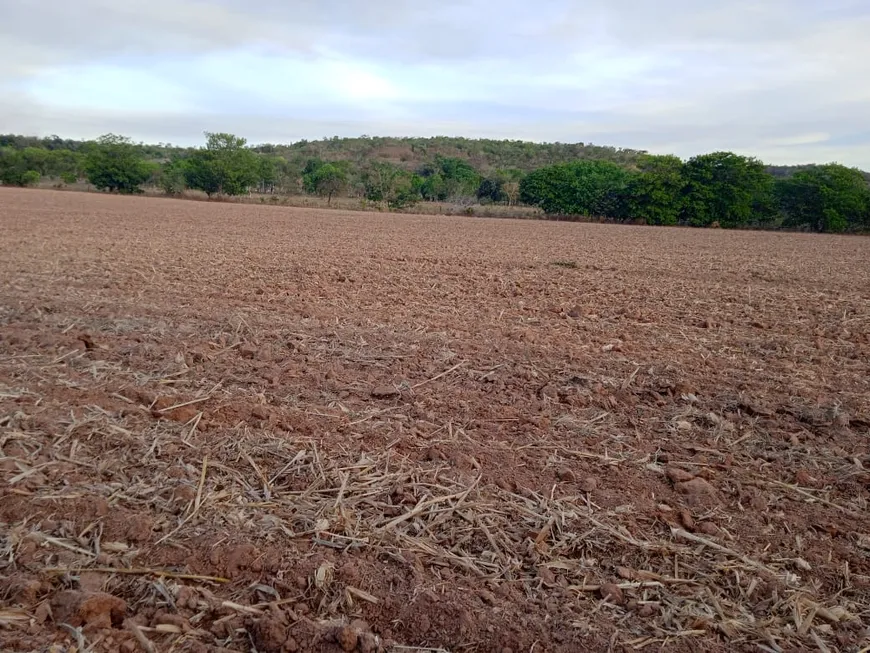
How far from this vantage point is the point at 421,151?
140250 millimetres

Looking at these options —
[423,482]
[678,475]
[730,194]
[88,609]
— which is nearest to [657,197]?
[730,194]

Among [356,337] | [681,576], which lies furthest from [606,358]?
[681,576]

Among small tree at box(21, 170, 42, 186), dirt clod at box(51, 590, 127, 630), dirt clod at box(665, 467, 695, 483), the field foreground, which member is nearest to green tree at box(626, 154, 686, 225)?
the field foreground

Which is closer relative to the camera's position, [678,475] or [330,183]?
[678,475]

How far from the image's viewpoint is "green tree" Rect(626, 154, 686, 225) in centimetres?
5403

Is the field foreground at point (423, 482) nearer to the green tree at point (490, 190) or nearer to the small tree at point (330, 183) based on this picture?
the small tree at point (330, 183)

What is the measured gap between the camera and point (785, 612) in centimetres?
303

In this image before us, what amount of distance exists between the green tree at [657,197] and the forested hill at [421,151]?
205 ft

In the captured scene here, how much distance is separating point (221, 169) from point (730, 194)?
51.3 metres

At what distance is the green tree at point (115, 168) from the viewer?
67.6 meters

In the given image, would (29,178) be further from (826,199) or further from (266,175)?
(826,199)

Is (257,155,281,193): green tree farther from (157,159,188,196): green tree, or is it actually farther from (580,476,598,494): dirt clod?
(580,476,598,494): dirt clod

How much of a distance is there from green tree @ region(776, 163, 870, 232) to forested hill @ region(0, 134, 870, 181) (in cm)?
6618

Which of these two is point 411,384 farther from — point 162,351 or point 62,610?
point 62,610
